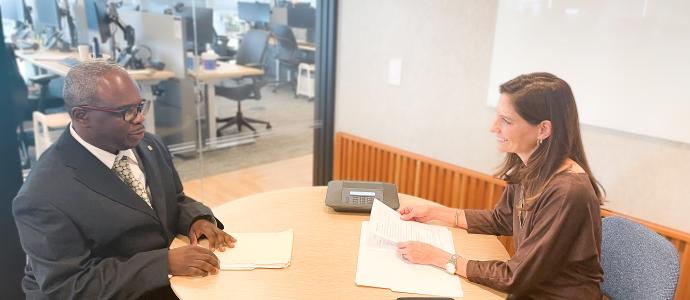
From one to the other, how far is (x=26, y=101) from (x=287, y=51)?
5.65 ft

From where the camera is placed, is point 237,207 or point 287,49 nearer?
point 237,207

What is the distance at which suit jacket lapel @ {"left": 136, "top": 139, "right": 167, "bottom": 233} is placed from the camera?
1.57 metres

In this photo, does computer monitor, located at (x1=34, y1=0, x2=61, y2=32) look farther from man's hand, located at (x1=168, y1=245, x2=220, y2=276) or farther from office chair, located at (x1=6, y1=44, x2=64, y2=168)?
man's hand, located at (x1=168, y1=245, x2=220, y2=276)

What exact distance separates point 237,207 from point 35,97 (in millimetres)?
1986

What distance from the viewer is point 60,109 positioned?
10.6 feet

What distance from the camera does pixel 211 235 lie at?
1593 mm

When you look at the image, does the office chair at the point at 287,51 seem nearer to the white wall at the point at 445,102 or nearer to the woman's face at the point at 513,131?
the white wall at the point at 445,102

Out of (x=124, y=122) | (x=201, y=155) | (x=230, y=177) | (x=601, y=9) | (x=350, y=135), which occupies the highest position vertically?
(x=601, y=9)

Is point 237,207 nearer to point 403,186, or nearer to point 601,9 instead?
point 403,186

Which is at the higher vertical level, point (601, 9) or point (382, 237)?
point (601, 9)

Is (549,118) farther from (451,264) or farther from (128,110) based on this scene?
(128,110)

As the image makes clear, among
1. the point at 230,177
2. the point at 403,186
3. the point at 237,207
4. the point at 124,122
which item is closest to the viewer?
the point at 124,122

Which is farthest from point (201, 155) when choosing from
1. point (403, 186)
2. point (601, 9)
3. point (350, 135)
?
point (601, 9)

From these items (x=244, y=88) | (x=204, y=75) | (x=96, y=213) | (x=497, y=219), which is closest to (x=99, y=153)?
(x=96, y=213)
